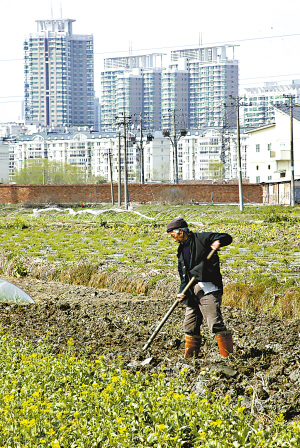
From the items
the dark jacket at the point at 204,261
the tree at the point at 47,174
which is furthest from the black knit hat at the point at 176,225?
the tree at the point at 47,174

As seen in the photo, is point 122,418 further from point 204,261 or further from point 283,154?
point 283,154

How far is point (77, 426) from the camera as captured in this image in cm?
396

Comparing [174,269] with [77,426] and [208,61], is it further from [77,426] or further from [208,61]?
[208,61]

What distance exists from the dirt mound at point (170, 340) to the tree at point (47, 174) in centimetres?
7569

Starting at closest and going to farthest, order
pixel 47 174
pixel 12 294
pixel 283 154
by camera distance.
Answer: pixel 12 294, pixel 283 154, pixel 47 174

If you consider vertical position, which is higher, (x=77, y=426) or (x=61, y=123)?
(x=61, y=123)

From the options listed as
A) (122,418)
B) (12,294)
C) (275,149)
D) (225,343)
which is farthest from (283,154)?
(122,418)

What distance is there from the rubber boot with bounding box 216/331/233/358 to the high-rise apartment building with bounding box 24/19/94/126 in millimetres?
185256

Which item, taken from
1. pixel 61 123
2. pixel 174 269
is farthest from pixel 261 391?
pixel 61 123

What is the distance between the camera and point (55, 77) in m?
191

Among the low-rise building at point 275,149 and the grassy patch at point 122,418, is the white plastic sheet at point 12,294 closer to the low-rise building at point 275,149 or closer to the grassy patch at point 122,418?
the grassy patch at point 122,418

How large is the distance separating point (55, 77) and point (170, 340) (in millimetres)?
194178

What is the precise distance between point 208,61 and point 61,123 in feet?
185

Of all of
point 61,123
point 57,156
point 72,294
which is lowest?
point 72,294
